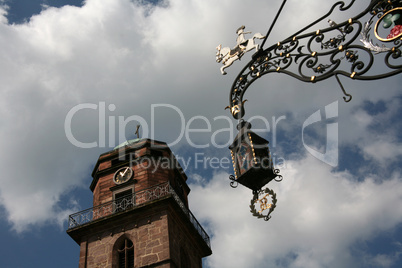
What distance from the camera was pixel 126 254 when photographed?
2859cm

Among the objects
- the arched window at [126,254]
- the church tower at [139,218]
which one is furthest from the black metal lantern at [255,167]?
the arched window at [126,254]

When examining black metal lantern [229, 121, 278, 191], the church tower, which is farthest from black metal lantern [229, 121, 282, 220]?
the church tower

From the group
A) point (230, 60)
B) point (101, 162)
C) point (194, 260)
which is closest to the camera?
point (230, 60)

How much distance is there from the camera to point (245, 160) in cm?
866

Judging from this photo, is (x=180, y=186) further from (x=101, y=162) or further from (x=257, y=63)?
(x=257, y=63)

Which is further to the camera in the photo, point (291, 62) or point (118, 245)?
point (118, 245)

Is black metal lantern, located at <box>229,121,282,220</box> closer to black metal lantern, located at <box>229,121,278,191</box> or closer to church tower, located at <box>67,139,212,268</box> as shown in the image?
black metal lantern, located at <box>229,121,278,191</box>

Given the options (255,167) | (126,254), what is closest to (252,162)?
(255,167)

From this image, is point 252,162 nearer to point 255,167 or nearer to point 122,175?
point 255,167

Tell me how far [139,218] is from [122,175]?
453 centimetres

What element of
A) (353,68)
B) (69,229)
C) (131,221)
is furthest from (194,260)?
(353,68)

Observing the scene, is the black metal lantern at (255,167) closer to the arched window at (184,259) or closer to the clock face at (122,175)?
the arched window at (184,259)

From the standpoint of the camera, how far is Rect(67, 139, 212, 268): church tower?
28406 mm

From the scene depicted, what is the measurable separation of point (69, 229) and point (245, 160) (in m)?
24.6
